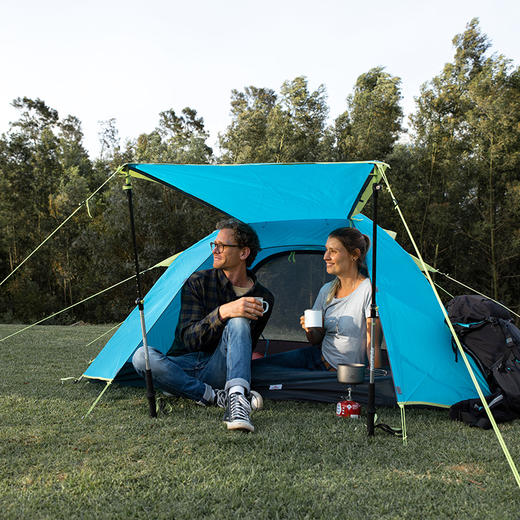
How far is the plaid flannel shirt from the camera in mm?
2506

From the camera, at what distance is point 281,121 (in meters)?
13.1

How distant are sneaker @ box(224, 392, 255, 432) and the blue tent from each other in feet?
2.04

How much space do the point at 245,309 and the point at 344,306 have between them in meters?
0.70

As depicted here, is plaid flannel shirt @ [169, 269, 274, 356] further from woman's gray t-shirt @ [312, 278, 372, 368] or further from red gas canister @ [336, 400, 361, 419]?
red gas canister @ [336, 400, 361, 419]

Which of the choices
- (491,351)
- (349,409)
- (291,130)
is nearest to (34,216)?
(291,130)

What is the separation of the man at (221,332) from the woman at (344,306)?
36cm

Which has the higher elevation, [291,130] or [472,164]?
[291,130]

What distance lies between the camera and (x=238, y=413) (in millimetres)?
2154

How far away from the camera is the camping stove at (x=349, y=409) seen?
2.46 metres

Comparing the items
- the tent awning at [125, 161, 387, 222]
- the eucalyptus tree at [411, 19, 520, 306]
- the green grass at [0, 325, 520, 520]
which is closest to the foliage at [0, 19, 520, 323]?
the eucalyptus tree at [411, 19, 520, 306]

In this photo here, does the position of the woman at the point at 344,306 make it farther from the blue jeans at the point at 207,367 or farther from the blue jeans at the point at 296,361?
the blue jeans at the point at 207,367

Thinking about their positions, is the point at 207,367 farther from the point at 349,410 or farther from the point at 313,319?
the point at 349,410

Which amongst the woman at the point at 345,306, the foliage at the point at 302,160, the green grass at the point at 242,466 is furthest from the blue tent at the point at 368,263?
the foliage at the point at 302,160

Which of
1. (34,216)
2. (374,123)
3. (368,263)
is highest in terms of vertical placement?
(374,123)
